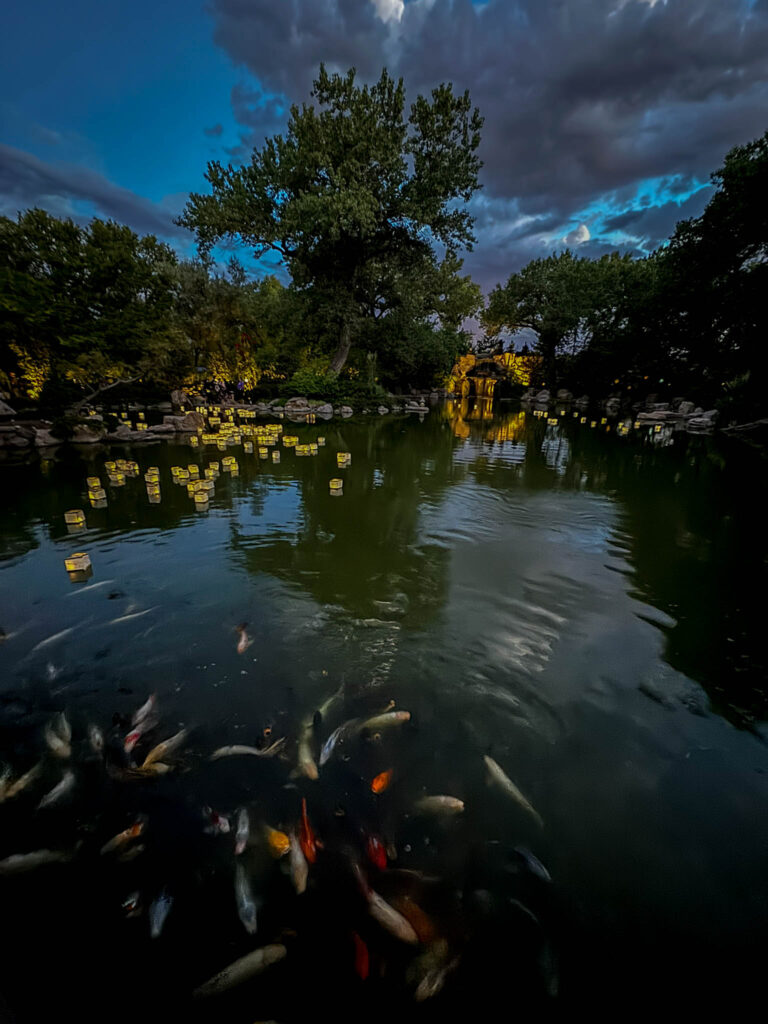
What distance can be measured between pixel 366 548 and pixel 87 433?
54.1 feet

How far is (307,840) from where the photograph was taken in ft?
8.64

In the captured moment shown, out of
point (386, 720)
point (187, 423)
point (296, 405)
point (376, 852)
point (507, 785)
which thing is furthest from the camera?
point (296, 405)

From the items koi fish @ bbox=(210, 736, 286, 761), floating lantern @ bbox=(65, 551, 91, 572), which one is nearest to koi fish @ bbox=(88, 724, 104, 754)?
koi fish @ bbox=(210, 736, 286, 761)

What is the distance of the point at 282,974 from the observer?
2.05 metres

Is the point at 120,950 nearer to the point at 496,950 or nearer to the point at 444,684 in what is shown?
the point at 496,950

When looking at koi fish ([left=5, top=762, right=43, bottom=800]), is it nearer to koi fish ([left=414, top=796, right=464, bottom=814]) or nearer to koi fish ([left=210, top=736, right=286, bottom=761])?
koi fish ([left=210, top=736, right=286, bottom=761])

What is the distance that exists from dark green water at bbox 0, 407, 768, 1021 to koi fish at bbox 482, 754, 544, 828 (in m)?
0.06

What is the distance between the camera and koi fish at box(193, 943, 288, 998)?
197cm

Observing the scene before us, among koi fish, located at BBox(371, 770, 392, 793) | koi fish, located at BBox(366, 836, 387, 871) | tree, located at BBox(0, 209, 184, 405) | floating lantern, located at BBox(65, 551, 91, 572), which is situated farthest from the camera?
tree, located at BBox(0, 209, 184, 405)

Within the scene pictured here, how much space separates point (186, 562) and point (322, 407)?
2404cm

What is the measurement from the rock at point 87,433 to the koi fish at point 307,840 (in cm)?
1918

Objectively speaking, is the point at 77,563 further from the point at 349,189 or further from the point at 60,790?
the point at 349,189

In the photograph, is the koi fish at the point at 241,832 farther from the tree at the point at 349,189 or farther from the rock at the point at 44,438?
the tree at the point at 349,189

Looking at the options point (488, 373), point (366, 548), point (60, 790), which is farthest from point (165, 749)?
point (488, 373)
